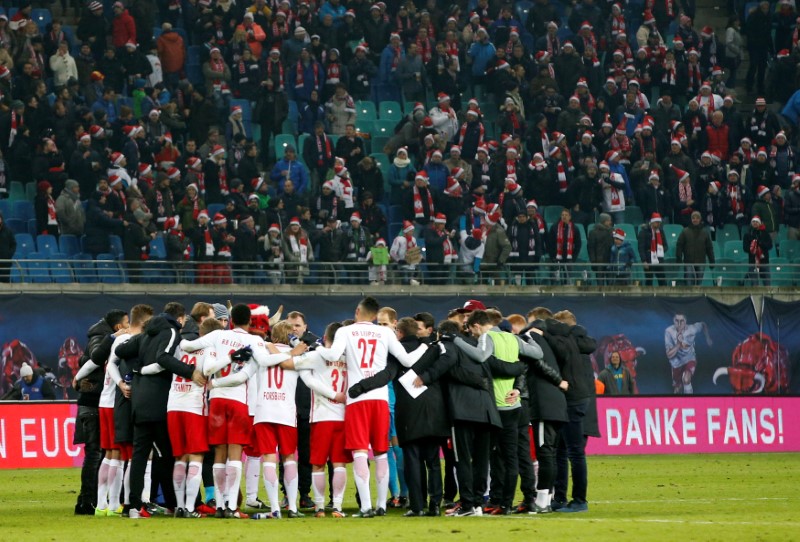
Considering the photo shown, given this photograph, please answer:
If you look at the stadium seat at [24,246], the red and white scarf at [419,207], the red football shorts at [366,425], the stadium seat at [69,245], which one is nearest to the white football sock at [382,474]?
the red football shorts at [366,425]

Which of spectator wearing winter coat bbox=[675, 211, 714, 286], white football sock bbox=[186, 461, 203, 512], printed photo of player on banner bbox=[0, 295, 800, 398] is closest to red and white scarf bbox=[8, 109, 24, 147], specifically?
printed photo of player on banner bbox=[0, 295, 800, 398]

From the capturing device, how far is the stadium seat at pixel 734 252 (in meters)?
33.6

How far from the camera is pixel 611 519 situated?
14117mm

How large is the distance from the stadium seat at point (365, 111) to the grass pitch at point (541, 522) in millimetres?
15440

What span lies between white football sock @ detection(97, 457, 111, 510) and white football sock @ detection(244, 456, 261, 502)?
1409 millimetres

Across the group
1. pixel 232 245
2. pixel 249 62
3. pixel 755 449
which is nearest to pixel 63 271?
pixel 232 245

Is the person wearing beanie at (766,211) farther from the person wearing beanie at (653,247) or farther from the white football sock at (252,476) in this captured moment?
the white football sock at (252,476)

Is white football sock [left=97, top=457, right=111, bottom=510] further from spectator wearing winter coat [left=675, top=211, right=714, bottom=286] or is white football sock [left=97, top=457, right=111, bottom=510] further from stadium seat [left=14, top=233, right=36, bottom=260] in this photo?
spectator wearing winter coat [left=675, top=211, right=714, bottom=286]

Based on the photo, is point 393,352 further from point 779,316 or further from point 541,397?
point 779,316

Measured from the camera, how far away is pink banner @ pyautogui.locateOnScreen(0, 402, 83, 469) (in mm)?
23719

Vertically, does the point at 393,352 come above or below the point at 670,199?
below

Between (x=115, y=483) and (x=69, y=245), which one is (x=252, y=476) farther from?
(x=69, y=245)

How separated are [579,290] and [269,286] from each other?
631 cm

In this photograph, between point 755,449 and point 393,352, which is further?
point 755,449
